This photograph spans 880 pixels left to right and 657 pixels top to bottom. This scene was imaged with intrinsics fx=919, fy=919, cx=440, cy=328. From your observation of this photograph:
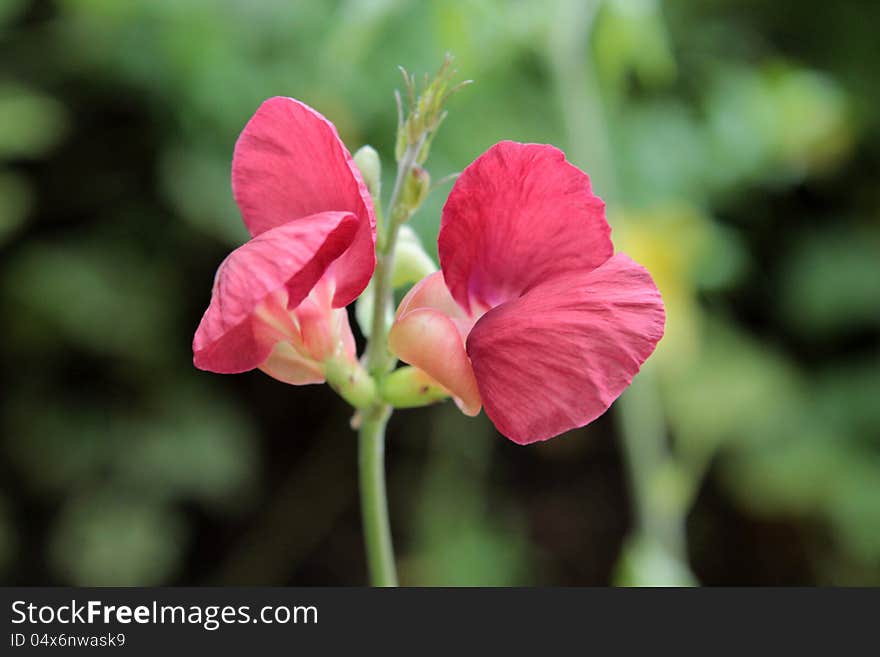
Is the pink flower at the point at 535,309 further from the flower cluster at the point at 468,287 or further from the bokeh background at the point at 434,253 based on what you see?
the bokeh background at the point at 434,253

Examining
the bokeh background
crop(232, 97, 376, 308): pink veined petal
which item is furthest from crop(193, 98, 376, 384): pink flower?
the bokeh background

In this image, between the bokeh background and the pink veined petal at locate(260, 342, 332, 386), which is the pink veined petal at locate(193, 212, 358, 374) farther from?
the bokeh background

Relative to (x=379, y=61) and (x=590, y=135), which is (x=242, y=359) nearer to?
(x=590, y=135)

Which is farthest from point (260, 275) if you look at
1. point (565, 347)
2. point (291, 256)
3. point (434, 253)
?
point (434, 253)

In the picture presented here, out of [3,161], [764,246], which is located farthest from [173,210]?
[764,246]

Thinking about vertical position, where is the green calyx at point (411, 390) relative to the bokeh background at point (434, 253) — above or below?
below

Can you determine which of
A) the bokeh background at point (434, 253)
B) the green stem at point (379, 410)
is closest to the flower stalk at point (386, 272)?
the green stem at point (379, 410)

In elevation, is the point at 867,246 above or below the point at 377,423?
above
